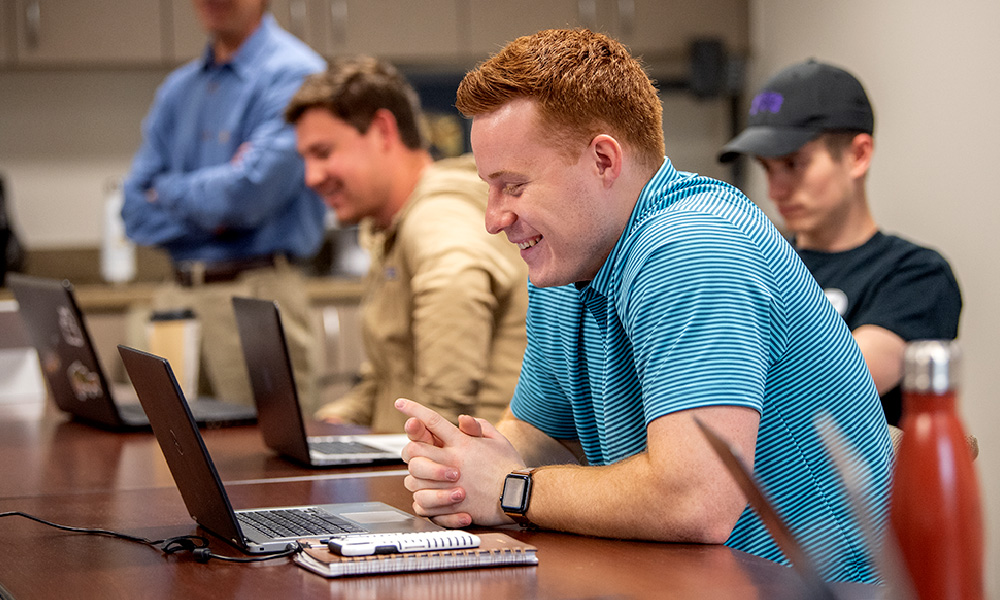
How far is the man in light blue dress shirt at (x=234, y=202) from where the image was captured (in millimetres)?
3189

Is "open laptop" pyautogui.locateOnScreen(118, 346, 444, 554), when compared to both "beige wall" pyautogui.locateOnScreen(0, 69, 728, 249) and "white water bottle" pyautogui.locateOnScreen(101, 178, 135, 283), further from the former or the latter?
"beige wall" pyautogui.locateOnScreen(0, 69, 728, 249)

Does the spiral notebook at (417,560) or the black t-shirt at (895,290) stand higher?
the spiral notebook at (417,560)

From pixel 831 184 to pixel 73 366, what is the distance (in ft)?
4.99

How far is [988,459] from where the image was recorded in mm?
2939

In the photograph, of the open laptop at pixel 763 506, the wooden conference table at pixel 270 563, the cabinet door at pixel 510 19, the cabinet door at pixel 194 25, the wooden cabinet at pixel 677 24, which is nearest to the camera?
the open laptop at pixel 763 506

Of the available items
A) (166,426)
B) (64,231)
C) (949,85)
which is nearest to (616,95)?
(166,426)

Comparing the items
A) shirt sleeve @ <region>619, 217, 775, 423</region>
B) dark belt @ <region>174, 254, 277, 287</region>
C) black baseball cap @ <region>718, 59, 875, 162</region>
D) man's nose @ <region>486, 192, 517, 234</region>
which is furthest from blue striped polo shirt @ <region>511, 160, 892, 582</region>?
dark belt @ <region>174, 254, 277, 287</region>

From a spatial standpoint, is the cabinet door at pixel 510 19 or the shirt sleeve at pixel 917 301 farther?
the cabinet door at pixel 510 19

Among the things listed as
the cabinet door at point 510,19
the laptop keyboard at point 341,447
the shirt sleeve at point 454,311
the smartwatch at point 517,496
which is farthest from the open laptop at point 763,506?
the cabinet door at point 510,19

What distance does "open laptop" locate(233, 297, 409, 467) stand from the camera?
5.35 ft

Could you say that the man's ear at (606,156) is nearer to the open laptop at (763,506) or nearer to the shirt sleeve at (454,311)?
the open laptop at (763,506)

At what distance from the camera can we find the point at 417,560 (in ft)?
3.29

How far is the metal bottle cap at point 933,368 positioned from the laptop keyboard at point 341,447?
1.23 metres

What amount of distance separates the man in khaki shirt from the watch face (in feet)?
3.27
